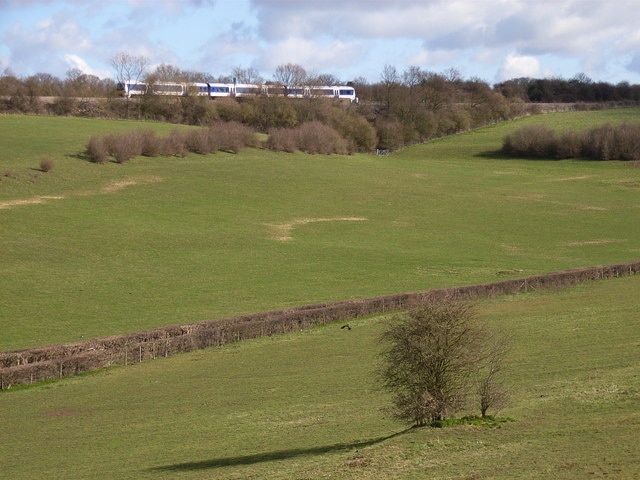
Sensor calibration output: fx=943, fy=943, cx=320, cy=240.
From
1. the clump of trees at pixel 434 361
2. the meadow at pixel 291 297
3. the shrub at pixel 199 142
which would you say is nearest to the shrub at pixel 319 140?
the meadow at pixel 291 297

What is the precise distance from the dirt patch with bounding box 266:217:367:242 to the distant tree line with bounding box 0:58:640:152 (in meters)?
34.3

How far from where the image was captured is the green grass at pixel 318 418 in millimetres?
18234

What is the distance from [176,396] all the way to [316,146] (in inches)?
3429

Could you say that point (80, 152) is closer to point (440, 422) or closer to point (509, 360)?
point (509, 360)

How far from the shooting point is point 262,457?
20734 millimetres

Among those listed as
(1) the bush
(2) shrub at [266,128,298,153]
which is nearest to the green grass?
(2) shrub at [266,128,298,153]

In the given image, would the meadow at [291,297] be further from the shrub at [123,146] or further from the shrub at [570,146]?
the shrub at [570,146]

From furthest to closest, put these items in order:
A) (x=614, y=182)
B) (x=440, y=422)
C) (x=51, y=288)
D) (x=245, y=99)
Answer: (x=245, y=99) < (x=614, y=182) < (x=51, y=288) < (x=440, y=422)

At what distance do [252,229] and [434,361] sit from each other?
50022 mm

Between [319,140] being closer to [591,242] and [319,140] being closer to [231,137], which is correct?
[231,137]

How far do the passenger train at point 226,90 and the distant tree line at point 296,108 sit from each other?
6.45 ft

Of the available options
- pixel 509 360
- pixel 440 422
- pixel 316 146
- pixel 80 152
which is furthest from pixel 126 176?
pixel 440 422

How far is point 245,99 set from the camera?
5807 inches

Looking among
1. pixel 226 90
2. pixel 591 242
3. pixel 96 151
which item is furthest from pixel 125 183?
pixel 226 90
